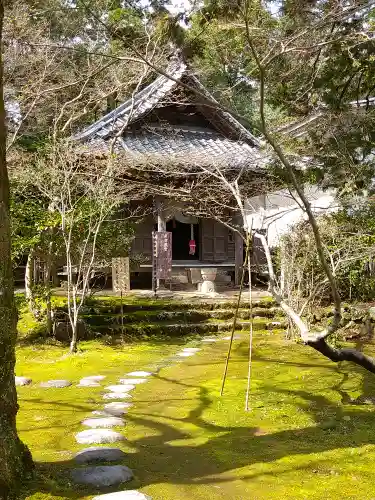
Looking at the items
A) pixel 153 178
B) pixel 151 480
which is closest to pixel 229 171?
pixel 153 178

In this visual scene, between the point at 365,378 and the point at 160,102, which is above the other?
the point at 160,102

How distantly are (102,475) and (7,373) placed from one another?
35.2 inches

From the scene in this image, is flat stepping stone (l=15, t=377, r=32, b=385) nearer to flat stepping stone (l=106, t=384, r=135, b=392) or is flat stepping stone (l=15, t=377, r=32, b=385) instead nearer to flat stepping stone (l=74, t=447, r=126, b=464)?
flat stepping stone (l=106, t=384, r=135, b=392)

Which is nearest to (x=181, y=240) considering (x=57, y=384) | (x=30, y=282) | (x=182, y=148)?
(x=182, y=148)

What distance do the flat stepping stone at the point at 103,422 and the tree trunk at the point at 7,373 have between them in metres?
1.48

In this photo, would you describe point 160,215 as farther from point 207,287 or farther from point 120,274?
point 120,274

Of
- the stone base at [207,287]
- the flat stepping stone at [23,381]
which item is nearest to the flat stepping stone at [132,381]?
the flat stepping stone at [23,381]

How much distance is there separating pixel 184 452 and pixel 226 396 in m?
1.85

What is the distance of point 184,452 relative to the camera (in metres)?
3.73

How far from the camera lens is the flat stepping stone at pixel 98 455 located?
3355 mm

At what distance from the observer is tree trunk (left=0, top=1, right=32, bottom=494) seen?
254cm

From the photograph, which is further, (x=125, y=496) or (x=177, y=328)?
(x=177, y=328)

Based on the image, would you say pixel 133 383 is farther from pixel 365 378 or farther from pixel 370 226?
pixel 370 226

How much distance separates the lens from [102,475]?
302 centimetres
